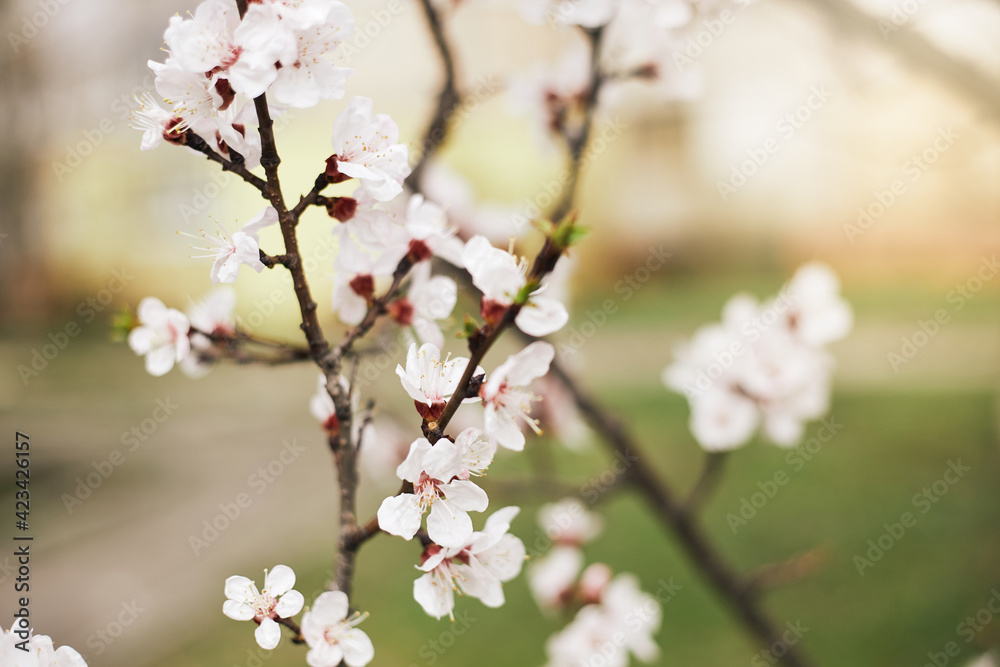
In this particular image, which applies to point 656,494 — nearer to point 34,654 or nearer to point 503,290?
point 503,290

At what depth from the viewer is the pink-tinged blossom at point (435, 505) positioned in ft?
2.10

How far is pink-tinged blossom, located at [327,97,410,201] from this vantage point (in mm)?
708

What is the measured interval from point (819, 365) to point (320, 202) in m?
0.99

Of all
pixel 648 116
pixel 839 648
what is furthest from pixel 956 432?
pixel 648 116

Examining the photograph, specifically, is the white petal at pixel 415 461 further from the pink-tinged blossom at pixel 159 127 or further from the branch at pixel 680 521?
the branch at pixel 680 521

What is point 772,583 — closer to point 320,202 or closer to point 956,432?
point 320,202

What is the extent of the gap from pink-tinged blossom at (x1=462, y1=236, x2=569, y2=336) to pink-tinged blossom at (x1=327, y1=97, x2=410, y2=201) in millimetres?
109

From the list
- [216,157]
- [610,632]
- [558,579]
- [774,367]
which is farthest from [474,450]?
[558,579]

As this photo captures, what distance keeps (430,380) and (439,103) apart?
0.65m

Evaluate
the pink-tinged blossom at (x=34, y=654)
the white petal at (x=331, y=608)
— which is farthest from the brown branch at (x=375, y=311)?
the pink-tinged blossom at (x=34, y=654)

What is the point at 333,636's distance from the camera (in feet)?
2.30

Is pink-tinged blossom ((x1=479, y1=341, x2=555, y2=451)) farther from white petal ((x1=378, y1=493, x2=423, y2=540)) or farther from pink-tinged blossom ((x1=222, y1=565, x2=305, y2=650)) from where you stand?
pink-tinged blossom ((x1=222, y1=565, x2=305, y2=650))

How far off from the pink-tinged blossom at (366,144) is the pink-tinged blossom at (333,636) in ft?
1.31

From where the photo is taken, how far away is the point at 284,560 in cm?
412
